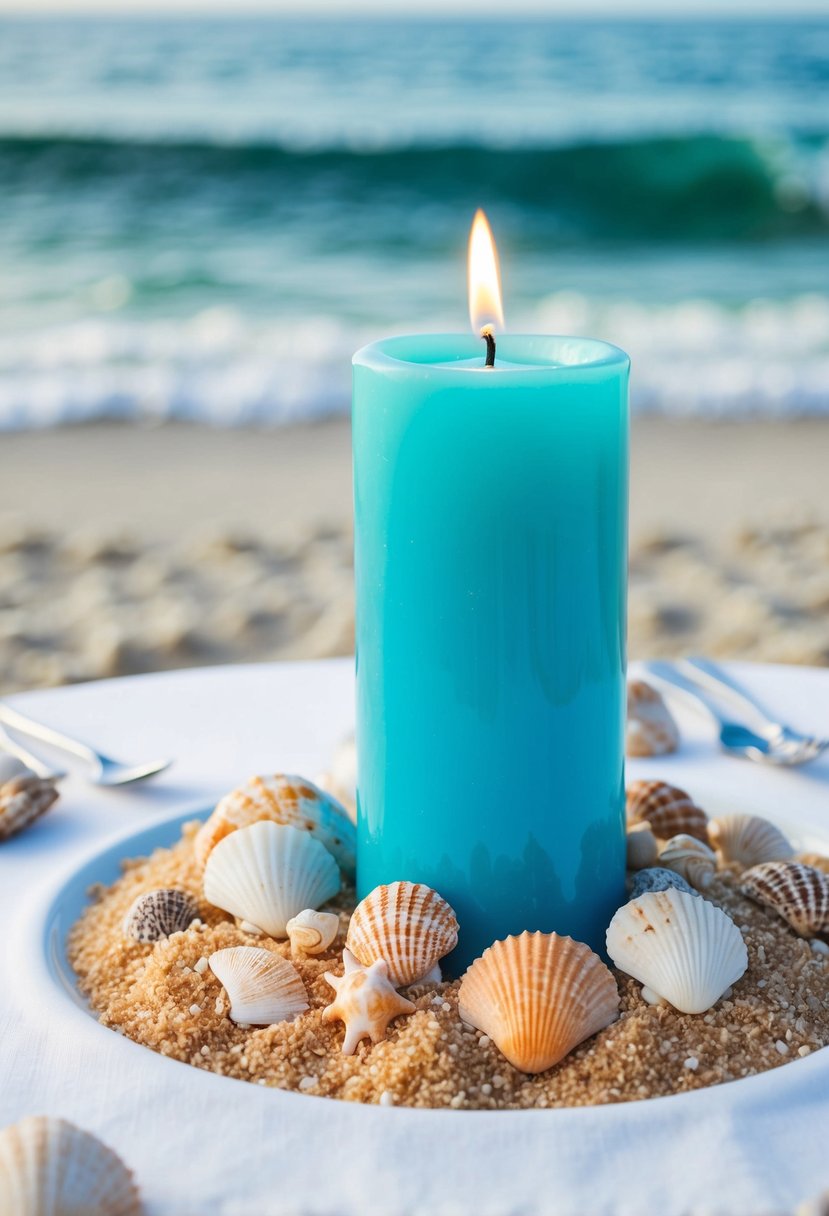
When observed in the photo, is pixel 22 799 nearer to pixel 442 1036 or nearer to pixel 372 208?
pixel 442 1036

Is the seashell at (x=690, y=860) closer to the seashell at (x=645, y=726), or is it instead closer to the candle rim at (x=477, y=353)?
the seashell at (x=645, y=726)

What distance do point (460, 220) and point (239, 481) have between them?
554cm

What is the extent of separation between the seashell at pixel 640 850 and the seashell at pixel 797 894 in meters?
0.08

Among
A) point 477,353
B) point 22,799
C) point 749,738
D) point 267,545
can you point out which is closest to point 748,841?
point 749,738

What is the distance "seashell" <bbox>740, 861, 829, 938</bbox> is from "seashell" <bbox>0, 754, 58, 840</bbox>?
1.95ft

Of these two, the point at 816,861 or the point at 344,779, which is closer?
the point at 816,861

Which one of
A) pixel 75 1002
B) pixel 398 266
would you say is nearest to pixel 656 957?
pixel 75 1002

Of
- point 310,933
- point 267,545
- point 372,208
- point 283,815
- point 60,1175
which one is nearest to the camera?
point 60,1175

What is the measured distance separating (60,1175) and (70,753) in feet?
2.23

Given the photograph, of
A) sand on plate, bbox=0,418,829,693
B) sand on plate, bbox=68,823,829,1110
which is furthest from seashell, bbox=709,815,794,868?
sand on plate, bbox=0,418,829,693

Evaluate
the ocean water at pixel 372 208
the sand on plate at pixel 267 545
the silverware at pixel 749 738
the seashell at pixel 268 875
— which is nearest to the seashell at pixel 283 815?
the seashell at pixel 268 875

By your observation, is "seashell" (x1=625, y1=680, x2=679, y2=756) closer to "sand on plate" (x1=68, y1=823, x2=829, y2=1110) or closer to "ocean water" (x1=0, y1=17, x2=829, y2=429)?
"sand on plate" (x1=68, y1=823, x2=829, y2=1110)

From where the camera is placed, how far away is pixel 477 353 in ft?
3.08

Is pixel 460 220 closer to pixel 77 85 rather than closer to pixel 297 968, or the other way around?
pixel 77 85
